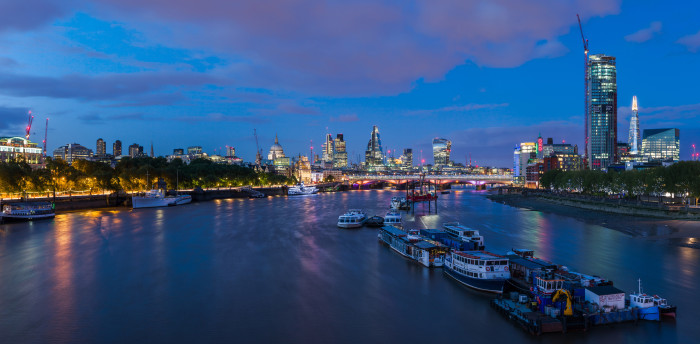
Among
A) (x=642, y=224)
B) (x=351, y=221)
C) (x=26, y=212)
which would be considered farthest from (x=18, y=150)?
(x=642, y=224)

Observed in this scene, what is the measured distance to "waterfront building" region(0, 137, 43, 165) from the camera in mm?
158375

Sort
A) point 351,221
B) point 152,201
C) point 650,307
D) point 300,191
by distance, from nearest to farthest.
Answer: point 650,307 < point 351,221 < point 152,201 < point 300,191

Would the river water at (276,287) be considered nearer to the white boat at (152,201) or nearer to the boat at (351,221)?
the boat at (351,221)

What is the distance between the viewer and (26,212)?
63594 mm

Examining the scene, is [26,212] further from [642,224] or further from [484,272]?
[642,224]

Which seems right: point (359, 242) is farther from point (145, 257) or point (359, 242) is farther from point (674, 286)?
point (674, 286)

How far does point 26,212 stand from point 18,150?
127 metres

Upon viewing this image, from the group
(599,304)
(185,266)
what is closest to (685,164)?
(599,304)

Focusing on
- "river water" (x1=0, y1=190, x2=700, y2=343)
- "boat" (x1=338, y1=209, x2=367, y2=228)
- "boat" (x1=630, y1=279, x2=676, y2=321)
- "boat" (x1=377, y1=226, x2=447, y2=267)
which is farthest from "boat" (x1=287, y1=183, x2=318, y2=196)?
"boat" (x1=630, y1=279, x2=676, y2=321)

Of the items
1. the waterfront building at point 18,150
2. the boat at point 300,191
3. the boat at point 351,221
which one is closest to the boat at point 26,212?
the boat at point 351,221

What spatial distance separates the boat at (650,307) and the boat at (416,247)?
13684mm

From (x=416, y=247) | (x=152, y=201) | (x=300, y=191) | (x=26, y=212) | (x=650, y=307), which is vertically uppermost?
(x=26, y=212)

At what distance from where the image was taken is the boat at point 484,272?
87.3 ft

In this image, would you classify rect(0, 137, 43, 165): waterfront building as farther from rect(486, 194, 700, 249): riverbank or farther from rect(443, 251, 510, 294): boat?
rect(443, 251, 510, 294): boat
